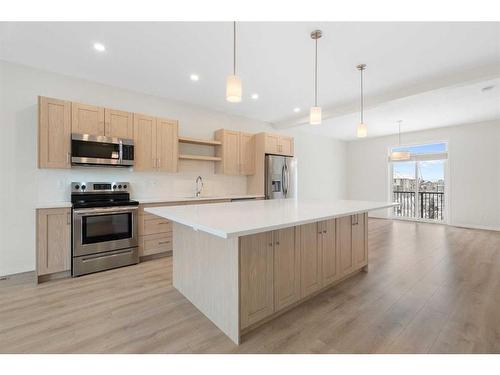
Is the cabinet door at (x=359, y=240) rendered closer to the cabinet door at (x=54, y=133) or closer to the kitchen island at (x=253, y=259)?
Answer: the kitchen island at (x=253, y=259)

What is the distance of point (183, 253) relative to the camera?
2332mm

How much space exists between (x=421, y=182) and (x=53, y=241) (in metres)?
8.25

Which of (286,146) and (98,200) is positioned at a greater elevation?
A: (286,146)

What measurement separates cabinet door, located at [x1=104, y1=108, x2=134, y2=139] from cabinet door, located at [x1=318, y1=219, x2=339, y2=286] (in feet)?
9.91

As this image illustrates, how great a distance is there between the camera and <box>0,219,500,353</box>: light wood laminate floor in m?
1.62

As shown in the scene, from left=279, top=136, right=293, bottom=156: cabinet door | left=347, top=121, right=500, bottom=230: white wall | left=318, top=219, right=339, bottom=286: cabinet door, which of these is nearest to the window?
left=347, top=121, right=500, bottom=230: white wall

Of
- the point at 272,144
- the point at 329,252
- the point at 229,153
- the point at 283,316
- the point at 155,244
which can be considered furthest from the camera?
the point at 272,144

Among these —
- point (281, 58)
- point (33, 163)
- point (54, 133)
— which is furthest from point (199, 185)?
point (281, 58)

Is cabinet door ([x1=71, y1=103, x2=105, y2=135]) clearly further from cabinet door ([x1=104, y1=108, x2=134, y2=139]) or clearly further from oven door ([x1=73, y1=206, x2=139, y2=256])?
oven door ([x1=73, y1=206, x2=139, y2=256])

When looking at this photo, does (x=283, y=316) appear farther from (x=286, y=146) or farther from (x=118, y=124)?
(x=286, y=146)

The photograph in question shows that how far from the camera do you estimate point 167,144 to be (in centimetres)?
388

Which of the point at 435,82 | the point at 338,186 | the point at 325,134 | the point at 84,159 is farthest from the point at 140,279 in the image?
the point at 338,186

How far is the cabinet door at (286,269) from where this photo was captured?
6.36ft

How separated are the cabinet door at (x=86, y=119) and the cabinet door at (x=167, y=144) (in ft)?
2.61
